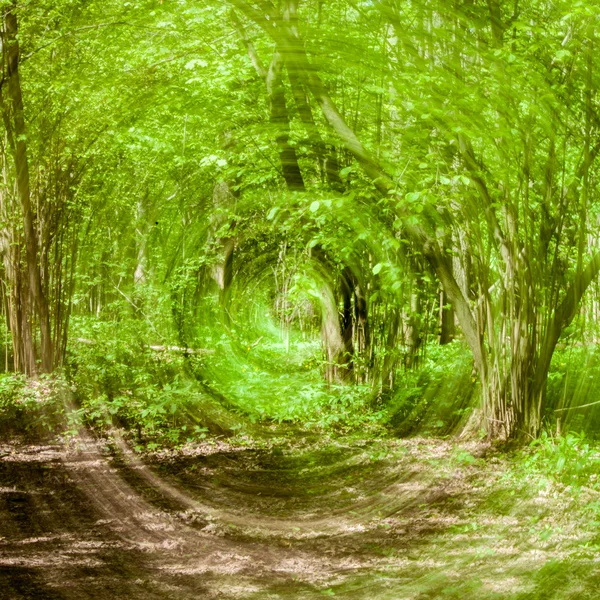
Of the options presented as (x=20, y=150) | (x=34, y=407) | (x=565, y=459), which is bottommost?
(x=565, y=459)

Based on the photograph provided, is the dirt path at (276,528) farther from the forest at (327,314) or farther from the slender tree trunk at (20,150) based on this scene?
the slender tree trunk at (20,150)

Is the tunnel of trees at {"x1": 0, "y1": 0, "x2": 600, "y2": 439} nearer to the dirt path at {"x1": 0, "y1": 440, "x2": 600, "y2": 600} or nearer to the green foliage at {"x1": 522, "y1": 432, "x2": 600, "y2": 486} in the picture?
the green foliage at {"x1": 522, "y1": 432, "x2": 600, "y2": 486}

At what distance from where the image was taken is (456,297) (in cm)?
572

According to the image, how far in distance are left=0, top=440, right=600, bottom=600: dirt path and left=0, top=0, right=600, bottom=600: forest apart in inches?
1.0

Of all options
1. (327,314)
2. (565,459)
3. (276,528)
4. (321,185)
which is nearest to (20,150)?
(321,185)

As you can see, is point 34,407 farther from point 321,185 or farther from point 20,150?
point 321,185

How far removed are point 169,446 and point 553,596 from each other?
4130mm

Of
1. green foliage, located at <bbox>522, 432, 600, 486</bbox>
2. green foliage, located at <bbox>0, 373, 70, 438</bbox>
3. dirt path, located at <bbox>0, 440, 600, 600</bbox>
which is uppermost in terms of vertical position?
green foliage, located at <bbox>0, 373, 70, 438</bbox>

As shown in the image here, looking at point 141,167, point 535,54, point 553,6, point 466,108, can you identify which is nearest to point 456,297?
point 466,108

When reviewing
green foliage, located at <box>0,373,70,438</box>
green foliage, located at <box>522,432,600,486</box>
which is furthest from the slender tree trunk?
green foliage, located at <box>522,432,600,486</box>

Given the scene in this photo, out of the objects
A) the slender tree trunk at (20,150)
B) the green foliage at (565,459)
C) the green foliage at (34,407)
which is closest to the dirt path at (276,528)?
the green foliage at (565,459)

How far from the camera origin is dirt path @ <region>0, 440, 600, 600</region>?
3342 millimetres

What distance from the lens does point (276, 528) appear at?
14.4 ft

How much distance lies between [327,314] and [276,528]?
420 centimetres
